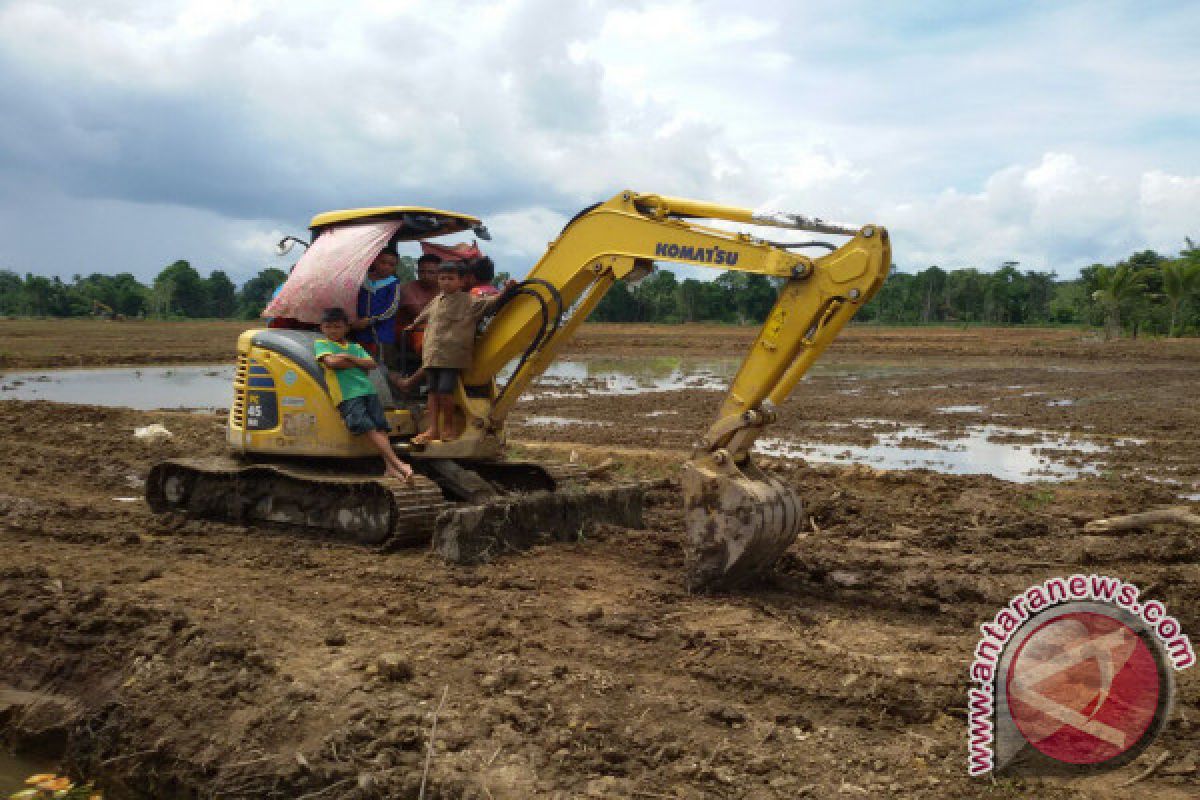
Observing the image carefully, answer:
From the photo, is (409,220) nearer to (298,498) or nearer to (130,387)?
(298,498)

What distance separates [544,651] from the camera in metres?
5.42

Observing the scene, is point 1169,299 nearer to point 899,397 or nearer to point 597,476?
point 899,397

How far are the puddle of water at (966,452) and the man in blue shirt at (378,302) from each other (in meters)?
6.77

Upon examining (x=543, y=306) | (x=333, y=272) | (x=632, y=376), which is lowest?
(x=632, y=376)

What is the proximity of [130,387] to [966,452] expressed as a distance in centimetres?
1861

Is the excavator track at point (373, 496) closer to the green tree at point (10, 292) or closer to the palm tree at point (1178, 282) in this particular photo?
the palm tree at point (1178, 282)

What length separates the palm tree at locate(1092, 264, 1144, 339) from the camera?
148ft

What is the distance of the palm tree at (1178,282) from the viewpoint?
148ft

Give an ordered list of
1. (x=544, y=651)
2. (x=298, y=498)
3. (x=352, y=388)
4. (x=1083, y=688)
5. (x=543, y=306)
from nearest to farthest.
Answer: (x=1083, y=688) → (x=544, y=651) → (x=543, y=306) → (x=352, y=388) → (x=298, y=498)

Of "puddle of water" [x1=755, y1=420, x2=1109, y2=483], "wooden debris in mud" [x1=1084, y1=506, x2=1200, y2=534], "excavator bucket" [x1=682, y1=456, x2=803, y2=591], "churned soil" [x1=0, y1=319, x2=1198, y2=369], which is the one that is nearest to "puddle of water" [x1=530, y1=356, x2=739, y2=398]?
"churned soil" [x1=0, y1=319, x2=1198, y2=369]

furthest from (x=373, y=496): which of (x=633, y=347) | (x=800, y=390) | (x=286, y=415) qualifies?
(x=633, y=347)

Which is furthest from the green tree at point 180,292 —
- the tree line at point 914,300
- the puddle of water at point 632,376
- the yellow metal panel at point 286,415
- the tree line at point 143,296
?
the yellow metal panel at point 286,415

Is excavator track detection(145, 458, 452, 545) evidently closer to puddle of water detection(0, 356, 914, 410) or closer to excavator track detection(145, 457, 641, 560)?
excavator track detection(145, 457, 641, 560)

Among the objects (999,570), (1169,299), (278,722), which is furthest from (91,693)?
(1169,299)
